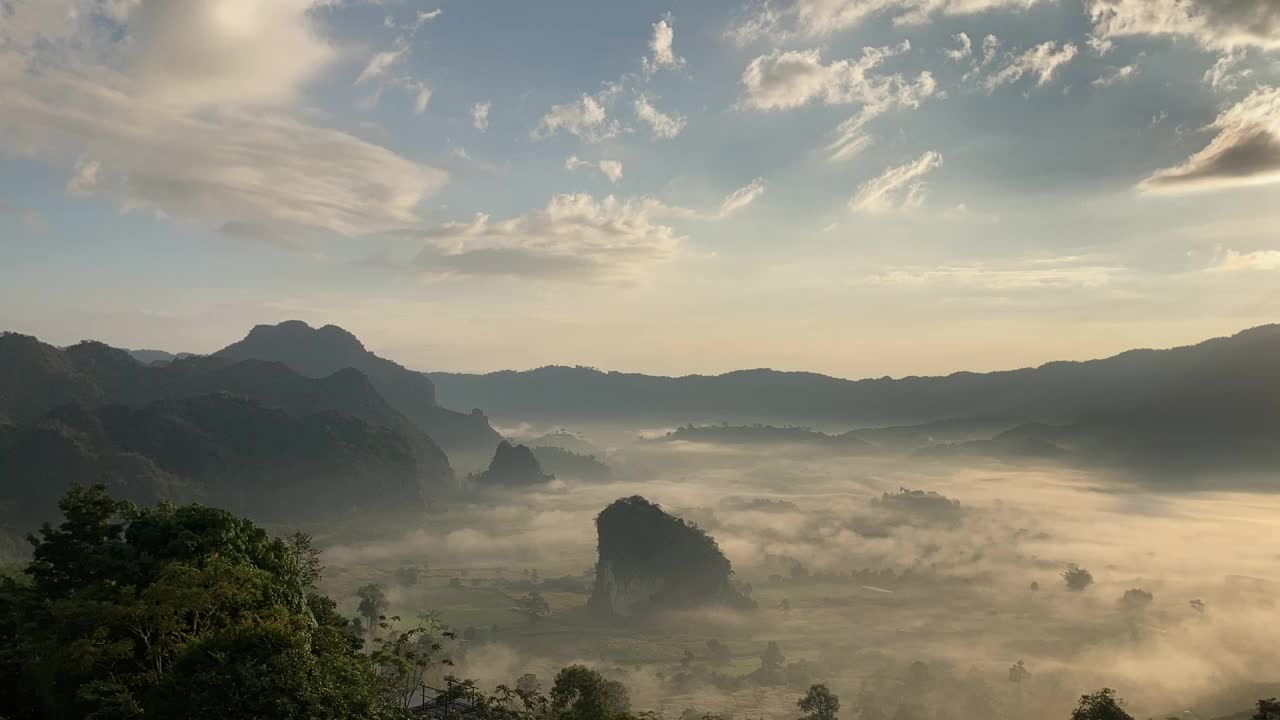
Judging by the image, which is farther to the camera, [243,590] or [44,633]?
[243,590]

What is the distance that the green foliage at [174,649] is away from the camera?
105 feet

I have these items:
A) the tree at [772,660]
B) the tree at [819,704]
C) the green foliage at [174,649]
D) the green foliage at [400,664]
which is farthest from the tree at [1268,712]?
the tree at [772,660]

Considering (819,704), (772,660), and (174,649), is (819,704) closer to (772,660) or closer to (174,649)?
(772,660)

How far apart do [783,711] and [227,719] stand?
160298mm

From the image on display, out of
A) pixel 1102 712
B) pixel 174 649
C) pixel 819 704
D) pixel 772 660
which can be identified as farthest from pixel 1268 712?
pixel 772 660

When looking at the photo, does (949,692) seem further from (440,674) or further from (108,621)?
(108,621)

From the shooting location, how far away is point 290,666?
Answer: 33.0m

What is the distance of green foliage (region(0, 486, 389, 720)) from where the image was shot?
105 feet

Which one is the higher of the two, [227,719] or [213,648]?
[213,648]

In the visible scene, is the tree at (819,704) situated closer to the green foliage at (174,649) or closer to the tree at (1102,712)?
the tree at (1102,712)

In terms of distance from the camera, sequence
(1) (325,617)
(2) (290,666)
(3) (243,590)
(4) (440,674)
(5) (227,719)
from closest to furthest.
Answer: (5) (227,719), (2) (290,666), (3) (243,590), (1) (325,617), (4) (440,674)

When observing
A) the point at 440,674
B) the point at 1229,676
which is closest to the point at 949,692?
the point at 1229,676

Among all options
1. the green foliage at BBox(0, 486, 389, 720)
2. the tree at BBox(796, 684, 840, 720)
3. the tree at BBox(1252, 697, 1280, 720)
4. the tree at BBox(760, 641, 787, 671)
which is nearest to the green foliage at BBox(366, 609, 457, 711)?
the green foliage at BBox(0, 486, 389, 720)

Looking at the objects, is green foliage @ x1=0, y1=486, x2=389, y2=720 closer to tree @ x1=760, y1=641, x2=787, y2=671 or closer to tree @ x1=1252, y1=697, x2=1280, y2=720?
tree @ x1=1252, y1=697, x2=1280, y2=720
